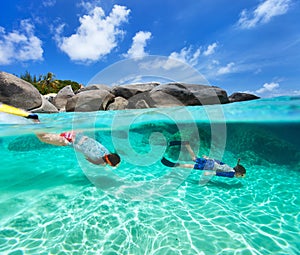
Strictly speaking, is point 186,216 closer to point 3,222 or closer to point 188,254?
point 188,254

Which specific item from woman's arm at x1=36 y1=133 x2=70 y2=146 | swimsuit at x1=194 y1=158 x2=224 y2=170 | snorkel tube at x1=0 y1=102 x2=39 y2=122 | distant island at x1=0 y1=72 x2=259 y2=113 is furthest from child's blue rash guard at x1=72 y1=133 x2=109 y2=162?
distant island at x1=0 y1=72 x2=259 y2=113

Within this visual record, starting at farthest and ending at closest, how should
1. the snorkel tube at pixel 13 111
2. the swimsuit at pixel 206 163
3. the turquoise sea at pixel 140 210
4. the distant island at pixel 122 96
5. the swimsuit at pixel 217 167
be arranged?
1. the distant island at pixel 122 96
2. the snorkel tube at pixel 13 111
3. the swimsuit at pixel 206 163
4. the swimsuit at pixel 217 167
5. the turquoise sea at pixel 140 210

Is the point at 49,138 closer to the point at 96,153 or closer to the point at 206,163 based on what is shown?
the point at 96,153

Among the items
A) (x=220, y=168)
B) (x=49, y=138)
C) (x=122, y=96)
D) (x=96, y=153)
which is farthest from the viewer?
(x=122, y=96)

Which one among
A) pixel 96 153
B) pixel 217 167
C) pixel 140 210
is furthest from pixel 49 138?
pixel 217 167

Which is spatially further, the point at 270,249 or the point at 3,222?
the point at 3,222

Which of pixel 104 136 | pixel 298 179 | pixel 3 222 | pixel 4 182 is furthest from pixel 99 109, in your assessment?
pixel 298 179

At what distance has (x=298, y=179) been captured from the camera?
7438mm

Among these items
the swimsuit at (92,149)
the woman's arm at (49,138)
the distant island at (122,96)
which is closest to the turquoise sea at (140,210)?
the swimsuit at (92,149)

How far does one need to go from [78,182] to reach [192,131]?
1546 cm

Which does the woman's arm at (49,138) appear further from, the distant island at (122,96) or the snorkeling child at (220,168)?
the snorkeling child at (220,168)

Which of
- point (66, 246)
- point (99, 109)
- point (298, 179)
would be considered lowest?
point (298, 179)

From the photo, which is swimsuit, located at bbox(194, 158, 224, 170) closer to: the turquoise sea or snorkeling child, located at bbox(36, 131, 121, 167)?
the turquoise sea

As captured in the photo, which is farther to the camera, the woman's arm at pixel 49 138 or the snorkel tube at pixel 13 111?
the woman's arm at pixel 49 138
